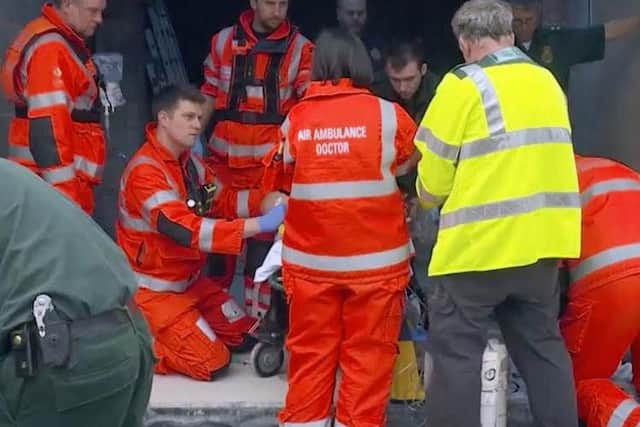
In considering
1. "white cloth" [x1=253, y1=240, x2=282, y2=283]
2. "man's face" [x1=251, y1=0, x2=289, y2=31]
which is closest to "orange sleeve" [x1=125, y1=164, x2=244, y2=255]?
"white cloth" [x1=253, y1=240, x2=282, y2=283]

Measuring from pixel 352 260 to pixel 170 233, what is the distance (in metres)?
0.88

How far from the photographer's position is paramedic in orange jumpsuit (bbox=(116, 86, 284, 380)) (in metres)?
5.32

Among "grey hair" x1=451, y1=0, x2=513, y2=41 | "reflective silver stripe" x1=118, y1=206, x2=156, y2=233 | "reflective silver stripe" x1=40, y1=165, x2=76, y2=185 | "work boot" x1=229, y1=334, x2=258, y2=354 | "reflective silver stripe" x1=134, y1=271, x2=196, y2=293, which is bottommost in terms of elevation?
"work boot" x1=229, y1=334, x2=258, y2=354

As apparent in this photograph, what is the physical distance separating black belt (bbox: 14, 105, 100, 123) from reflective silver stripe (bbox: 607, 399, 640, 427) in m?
2.48

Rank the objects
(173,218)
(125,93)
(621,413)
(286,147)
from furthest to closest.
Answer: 1. (125,93)
2. (173,218)
3. (286,147)
4. (621,413)

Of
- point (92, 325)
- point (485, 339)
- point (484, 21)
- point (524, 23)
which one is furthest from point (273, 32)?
point (92, 325)

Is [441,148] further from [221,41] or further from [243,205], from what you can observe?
[221,41]

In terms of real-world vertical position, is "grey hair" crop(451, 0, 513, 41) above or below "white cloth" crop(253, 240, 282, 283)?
above

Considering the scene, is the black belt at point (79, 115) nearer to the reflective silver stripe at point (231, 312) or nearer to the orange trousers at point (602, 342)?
the reflective silver stripe at point (231, 312)

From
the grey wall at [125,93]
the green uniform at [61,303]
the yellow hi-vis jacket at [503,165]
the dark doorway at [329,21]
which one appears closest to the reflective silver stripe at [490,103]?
the yellow hi-vis jacket at [503,165]

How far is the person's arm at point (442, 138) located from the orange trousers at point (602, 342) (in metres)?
0.73

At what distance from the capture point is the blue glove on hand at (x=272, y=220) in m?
5.18

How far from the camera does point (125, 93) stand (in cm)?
721

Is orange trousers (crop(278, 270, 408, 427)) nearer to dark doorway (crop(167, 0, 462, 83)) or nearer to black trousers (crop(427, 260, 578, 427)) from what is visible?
black trousers (crop(427, 260, 578, 427))
